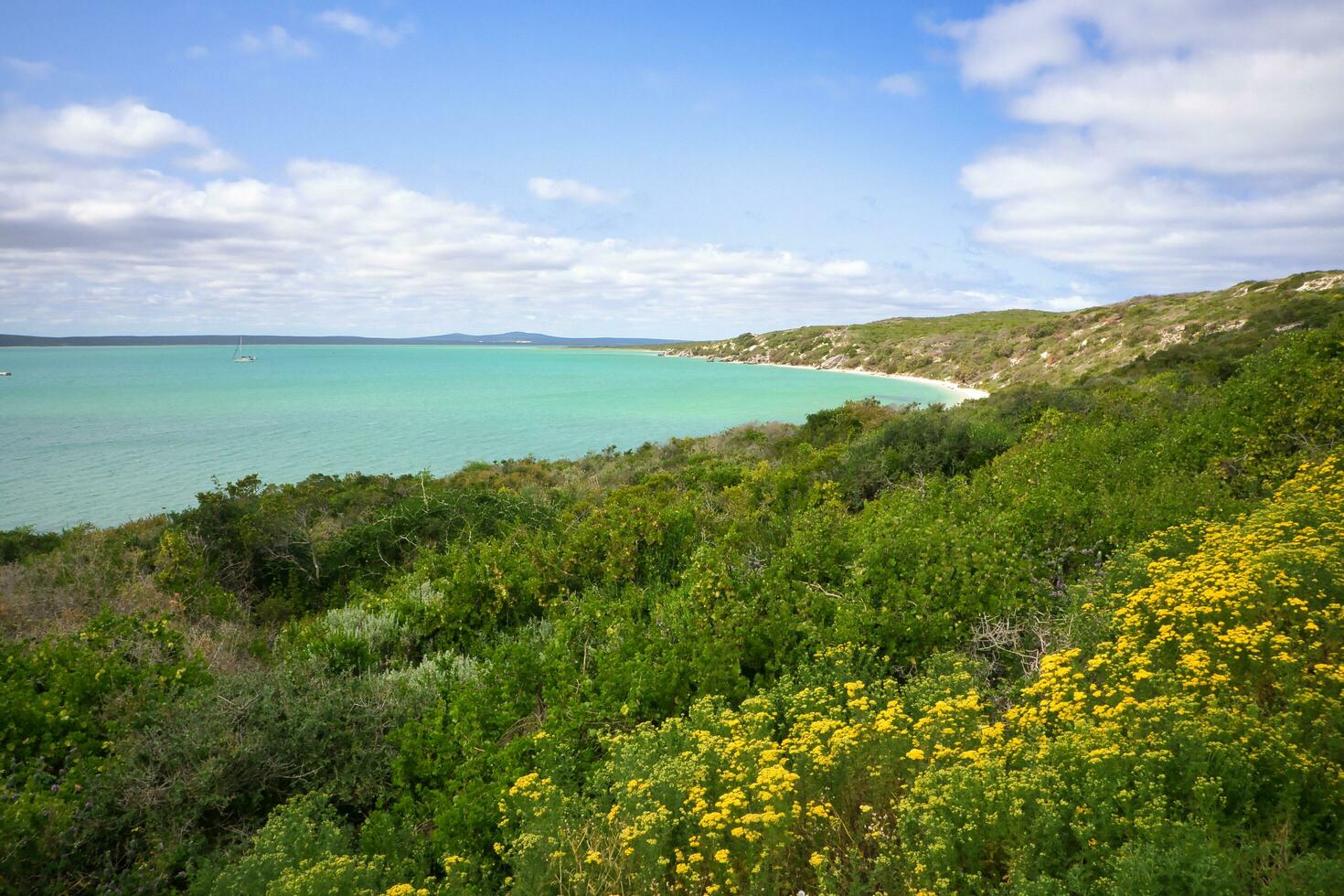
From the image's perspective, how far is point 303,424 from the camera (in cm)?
4709

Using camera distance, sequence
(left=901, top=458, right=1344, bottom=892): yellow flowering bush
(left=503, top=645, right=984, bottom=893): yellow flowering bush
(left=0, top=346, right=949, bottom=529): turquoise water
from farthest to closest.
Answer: (left=0, top=346, right=949, bottom=529): turquoise water
(left=503, top=645, right=984, bottom=893): yellow flowering bush
(left=901, top=458, right=1344, bottom=892): yellow flowering bush

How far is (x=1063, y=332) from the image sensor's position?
208 feet

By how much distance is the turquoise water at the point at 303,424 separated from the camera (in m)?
28.2

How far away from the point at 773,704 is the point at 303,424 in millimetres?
50017

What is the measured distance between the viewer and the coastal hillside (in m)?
32.1

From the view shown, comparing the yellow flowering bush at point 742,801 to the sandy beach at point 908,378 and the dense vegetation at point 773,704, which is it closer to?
the dense vegetation at point 773,704

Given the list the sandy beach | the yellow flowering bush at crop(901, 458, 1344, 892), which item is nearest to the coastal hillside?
the sandy beach

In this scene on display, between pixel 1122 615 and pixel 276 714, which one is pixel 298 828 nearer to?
pixel 276 714

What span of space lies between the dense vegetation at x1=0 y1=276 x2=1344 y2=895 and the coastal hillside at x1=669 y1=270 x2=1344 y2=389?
80.6 feet

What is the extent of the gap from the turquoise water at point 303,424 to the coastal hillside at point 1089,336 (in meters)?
7.80

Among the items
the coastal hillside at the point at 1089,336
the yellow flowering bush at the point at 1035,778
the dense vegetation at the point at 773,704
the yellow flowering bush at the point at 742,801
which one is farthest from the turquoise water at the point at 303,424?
the yellow flowering bush at the point at 1035,778

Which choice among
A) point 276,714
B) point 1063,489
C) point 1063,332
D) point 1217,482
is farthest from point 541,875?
point 1063,332

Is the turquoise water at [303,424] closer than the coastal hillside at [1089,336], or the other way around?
the turquoise water at [303,424]

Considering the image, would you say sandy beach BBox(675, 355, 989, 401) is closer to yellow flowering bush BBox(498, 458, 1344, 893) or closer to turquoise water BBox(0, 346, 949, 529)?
turquoise water BBox(0, 346, 949, 529)
